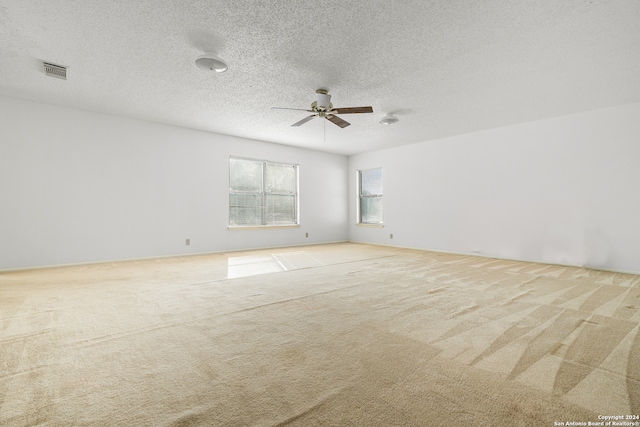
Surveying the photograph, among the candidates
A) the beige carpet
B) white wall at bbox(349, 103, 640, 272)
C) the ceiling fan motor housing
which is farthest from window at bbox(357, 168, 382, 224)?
the beige carpet

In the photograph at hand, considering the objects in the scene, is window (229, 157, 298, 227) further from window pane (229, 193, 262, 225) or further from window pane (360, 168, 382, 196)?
window pane (360, 168, 382, 196)

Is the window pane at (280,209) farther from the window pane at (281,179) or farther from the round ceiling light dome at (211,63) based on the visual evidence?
the round ceiling light dome at (211,63)

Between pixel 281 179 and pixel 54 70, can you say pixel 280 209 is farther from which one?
pixel 54 70

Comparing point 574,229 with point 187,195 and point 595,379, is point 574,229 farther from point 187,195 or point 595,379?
point 187,195

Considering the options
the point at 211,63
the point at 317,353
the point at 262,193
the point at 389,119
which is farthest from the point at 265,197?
the point at 317,353

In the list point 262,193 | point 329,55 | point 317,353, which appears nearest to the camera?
point 317,353

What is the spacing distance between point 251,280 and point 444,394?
9.03 feet

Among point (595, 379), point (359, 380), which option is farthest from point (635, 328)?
point (359, 380)

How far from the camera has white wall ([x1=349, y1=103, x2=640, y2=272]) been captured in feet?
13.8

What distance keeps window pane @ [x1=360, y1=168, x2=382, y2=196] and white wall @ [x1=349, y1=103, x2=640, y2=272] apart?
0.60 m

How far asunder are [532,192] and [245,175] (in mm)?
5896

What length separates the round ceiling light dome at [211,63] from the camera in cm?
287

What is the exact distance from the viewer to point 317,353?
5.69 feet

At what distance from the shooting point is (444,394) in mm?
1331
